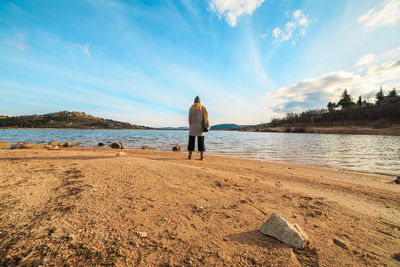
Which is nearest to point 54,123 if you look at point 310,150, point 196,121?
point 196,121

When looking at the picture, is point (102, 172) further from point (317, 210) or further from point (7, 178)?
point (317, 210)

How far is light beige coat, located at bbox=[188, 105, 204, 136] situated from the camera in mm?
7406

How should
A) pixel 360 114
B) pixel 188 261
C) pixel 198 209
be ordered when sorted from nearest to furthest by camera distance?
pixel 188 261 < pixel 198 209 < pixel 360 114

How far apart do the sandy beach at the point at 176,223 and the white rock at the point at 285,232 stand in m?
0.07

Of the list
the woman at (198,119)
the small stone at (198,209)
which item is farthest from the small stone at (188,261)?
the woman at (198,119)

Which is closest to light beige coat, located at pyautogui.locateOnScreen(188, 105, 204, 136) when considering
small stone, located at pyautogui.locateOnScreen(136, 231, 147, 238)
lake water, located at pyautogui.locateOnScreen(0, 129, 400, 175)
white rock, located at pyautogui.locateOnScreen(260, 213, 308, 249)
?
lake water, located at pyautogui.locateOnScreen(0, 129, 400, 175)

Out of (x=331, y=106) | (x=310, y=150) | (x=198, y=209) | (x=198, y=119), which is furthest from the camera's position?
(x=331, y=106)

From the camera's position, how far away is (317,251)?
168 cm

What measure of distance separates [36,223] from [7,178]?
261 centimetres

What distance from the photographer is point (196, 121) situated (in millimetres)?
7473

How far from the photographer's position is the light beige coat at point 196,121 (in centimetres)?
741

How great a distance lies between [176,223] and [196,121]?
18.8ft

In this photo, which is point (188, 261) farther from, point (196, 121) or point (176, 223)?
point (196, 121)

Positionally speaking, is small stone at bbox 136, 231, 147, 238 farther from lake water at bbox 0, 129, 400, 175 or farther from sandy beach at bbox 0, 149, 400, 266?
lake water at bbox 0, 129, 400, 175
